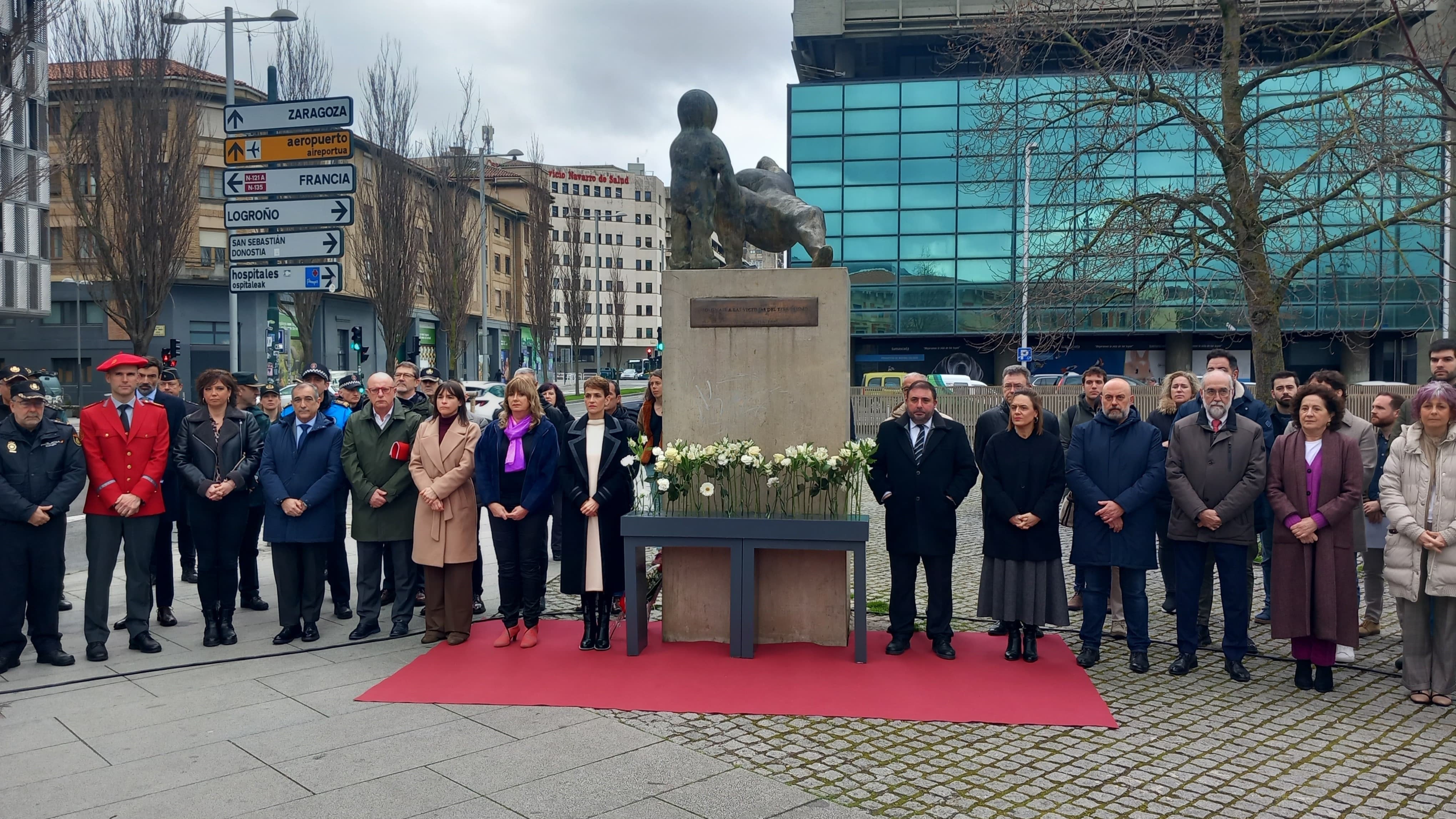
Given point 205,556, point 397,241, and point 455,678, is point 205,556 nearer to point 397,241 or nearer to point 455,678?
point 455,678

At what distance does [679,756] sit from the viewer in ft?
17.1

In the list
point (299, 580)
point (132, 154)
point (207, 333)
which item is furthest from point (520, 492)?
point (207, 333)

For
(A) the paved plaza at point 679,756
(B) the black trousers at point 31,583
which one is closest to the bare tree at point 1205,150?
(A) the paved plaza at point 679,756

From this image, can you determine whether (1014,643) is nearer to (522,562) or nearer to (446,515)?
(522,562)

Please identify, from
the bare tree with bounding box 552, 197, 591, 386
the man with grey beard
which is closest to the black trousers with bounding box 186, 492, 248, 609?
the man with grey beard

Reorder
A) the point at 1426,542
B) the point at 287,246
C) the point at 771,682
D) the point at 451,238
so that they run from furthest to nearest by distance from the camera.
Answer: the point at 451,238
the point at 287,246
the point at 771,682
the point at 1426,542

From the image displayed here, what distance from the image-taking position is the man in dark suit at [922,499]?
7074 mm

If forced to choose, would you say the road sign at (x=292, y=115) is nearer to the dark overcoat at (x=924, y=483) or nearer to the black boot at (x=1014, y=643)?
the dark overcoat at (x=924, y=483)

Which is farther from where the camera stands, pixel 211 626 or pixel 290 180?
pixel 290 180

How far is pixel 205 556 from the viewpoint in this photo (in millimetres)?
7641

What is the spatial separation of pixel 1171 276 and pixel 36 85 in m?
17.2

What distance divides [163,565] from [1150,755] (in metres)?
7.16

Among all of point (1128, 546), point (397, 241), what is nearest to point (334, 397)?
point (1128, 546)

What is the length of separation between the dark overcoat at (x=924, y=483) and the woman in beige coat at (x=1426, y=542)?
252cm
